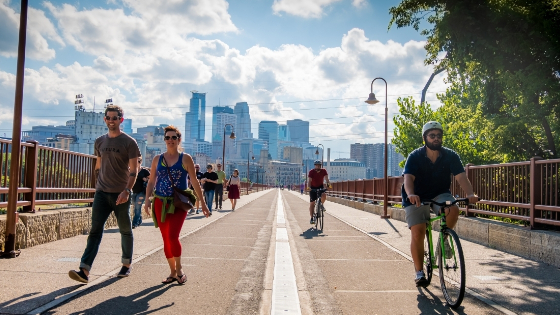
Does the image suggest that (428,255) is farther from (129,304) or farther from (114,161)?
(114,161)

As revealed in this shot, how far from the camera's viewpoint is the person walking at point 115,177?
18.4ft

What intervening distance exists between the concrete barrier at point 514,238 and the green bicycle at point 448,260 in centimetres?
288

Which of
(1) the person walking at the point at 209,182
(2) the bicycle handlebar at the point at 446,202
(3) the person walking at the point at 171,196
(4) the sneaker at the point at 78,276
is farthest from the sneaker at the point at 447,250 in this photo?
(1) the person walking at the point at 209,182

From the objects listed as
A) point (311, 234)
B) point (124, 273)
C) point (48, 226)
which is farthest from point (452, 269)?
point (311, 234)

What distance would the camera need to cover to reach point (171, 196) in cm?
550

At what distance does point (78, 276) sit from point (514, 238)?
6923 millimetres

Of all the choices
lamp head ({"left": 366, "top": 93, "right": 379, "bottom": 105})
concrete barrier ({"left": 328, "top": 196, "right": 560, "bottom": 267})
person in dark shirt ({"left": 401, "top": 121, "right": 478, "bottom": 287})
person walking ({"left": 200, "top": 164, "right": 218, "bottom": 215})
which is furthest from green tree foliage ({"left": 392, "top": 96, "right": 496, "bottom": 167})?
person in dark shirt ({"left": 401, "top": 121, "right": 478, "bottom": 287})

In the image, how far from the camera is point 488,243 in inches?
369

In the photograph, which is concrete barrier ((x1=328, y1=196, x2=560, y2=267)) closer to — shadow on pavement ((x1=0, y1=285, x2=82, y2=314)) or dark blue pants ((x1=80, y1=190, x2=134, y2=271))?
dark blue pants ((x1=80, y1=190, x2=134, y2=271))

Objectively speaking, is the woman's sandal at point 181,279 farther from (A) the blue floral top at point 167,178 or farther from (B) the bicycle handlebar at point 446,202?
(B) the bicycle handlebar at point 446,202

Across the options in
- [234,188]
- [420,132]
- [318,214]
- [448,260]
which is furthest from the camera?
[420,132]

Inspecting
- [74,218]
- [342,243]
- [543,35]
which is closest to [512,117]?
[543,35]

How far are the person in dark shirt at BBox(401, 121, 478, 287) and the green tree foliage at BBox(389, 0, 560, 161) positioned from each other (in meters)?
9.17

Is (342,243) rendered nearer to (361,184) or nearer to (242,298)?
(242,298)
